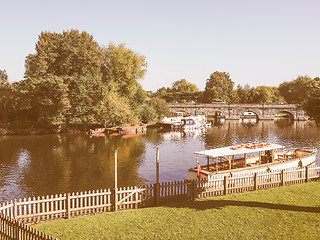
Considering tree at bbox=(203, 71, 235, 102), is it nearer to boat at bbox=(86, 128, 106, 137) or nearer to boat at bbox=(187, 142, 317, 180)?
boat at bbox=(86, 128, 106, 137)

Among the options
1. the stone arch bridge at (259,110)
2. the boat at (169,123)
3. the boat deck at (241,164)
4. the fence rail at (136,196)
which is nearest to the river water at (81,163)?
the boat deck at (241,164)

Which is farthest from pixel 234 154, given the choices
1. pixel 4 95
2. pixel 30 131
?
pixel 4 95

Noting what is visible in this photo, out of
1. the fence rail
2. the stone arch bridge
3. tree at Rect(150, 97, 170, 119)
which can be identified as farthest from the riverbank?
the stone arch bridge

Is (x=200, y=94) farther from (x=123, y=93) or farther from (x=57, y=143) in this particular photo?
(x=57, y=143)

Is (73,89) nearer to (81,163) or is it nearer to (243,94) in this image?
(81,163)

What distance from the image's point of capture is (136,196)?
20000 mm

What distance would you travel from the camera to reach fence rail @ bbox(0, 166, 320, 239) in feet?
56.8

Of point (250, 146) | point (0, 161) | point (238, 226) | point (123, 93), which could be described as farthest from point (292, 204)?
point (123, 93)

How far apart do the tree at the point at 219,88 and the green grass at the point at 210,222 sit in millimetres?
136187

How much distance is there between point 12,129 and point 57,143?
838 inches

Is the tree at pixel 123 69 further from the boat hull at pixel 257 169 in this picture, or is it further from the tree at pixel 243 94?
the tree at pixel 243 94

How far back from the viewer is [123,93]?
269ft

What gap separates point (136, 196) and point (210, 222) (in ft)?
18.4

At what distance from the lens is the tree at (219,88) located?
509ft
